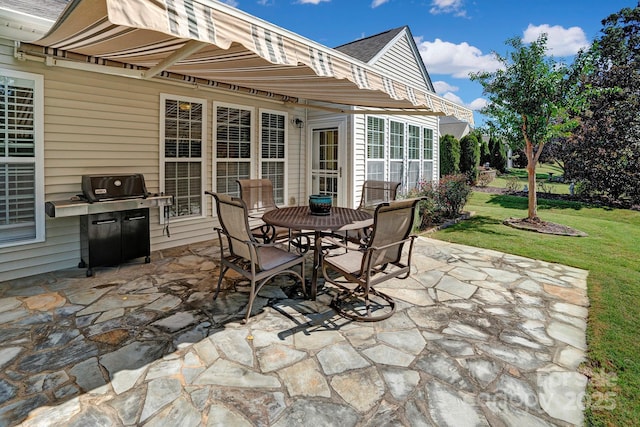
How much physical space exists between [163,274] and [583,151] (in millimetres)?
14988

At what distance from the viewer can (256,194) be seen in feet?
20.2

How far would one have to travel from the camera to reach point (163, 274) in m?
Result: 4.91

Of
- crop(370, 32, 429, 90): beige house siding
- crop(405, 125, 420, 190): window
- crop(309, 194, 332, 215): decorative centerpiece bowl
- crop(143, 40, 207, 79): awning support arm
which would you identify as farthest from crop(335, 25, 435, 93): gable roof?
crop(143, 40, 207, 79): awning support arm

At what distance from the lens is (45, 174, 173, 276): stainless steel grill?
475 centimetres

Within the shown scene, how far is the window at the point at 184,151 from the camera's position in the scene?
6.17 meters

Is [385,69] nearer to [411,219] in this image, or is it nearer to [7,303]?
[411,219]

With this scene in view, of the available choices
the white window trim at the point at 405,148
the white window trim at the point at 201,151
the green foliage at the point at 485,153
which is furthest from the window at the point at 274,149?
the green foliage at the point at 485,153

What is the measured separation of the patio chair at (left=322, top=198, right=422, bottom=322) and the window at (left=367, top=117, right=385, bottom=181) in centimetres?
520

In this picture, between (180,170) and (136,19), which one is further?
(180,170)

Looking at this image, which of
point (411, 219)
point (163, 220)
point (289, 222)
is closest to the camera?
point (411, 219)

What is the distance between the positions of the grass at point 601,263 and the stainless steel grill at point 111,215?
573cm

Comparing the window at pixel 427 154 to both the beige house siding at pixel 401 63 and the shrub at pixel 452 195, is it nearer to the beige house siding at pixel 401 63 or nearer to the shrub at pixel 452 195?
the beige house siding at pixel 401 63

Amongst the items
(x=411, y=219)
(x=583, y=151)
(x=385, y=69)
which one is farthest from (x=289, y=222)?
(x=583, y=151)

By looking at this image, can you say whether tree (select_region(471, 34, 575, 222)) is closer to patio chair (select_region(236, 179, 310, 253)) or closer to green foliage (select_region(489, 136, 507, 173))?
patio chair (select_region(236, 179, 310, 253))
